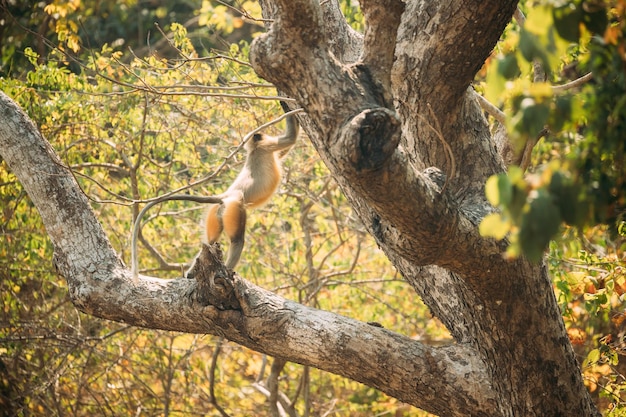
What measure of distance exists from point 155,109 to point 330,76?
4400mm

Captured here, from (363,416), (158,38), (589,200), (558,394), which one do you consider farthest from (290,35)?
(158,38)

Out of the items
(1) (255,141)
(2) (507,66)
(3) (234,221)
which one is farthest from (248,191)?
(2) (507,66)

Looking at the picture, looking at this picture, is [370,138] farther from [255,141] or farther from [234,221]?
[255,141]

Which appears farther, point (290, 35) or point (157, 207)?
point (157, 207)

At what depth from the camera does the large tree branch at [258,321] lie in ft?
11.9

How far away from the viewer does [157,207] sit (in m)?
7.00

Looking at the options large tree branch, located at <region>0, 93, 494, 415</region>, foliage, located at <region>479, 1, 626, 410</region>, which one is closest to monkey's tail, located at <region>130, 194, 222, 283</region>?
large tree branch, located at <region>0, 93, 494, 415</region>

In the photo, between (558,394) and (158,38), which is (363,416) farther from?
(158,38)

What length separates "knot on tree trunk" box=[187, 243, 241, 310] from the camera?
3.58 meters

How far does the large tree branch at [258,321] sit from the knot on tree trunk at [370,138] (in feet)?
4.34

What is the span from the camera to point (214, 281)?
3592 mm

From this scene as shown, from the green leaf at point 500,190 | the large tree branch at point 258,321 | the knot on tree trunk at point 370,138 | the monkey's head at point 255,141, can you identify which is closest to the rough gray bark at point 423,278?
the large tree branch at point 258,321

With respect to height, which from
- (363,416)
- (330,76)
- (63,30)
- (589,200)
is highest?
(63,30)

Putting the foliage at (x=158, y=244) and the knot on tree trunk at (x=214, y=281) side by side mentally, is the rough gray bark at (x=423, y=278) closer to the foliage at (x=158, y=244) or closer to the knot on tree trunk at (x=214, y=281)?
the knot on tree trunk at (x=214, y=281)
